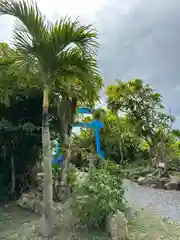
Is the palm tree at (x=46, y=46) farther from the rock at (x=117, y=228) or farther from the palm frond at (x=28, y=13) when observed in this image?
the rock at (x=117, y=228)

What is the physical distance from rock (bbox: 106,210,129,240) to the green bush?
18cm

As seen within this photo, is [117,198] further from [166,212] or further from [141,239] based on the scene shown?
[166,212]

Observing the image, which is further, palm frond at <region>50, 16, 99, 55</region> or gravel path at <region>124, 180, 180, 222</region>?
gravel path at <region>124, 180, 180, 222</region>

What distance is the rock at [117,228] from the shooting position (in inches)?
132

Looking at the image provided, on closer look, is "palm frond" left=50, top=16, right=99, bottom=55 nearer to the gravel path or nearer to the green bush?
the green bush

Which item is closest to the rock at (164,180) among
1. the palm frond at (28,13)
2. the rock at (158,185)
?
the rock at (158,185)

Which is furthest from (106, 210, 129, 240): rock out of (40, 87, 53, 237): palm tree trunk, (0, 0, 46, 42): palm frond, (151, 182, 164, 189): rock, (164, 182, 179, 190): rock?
(151, 182, 164, 189): rock

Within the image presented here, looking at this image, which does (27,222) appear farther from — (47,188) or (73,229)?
(47,188)

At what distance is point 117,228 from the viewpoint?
3.38 m

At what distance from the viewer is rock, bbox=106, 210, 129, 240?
334 cm

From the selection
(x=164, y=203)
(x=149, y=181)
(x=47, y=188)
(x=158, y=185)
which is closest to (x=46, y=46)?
(x=47, y=188)

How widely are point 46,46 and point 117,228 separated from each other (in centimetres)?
237

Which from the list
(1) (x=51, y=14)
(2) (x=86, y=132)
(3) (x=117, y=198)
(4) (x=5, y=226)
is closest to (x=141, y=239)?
(3) (x=117, y=198)

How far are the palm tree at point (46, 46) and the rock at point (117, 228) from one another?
76cm
